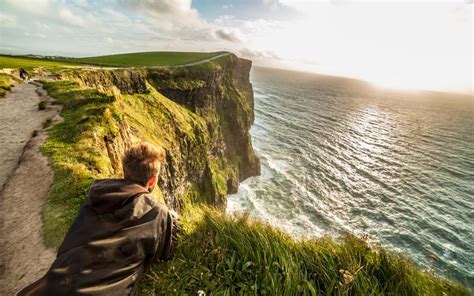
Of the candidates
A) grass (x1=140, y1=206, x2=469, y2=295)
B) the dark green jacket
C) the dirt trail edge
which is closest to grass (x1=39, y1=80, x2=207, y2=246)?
the dirt trail edge

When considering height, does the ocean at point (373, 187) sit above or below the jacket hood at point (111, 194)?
below

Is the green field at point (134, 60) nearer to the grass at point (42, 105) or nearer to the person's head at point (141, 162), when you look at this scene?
the grass at point (42, 105)

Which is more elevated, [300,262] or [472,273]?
[300,262]

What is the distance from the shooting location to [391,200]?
40.4 meters

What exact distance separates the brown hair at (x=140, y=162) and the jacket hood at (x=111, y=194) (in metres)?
0.19

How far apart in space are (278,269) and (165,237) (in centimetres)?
224

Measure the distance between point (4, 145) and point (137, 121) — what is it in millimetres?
10189

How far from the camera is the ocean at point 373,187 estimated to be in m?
32.8

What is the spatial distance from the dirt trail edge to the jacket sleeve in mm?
2523

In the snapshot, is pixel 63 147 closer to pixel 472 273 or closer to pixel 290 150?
pixel 472 273

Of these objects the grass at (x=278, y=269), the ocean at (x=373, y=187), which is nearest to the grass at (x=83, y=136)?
the grass at (x=278, y=269)

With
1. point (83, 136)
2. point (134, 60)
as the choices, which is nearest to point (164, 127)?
point (83, 136)

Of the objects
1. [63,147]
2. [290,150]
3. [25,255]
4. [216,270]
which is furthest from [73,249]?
[290,150]

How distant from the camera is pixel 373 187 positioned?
44.5 metres
